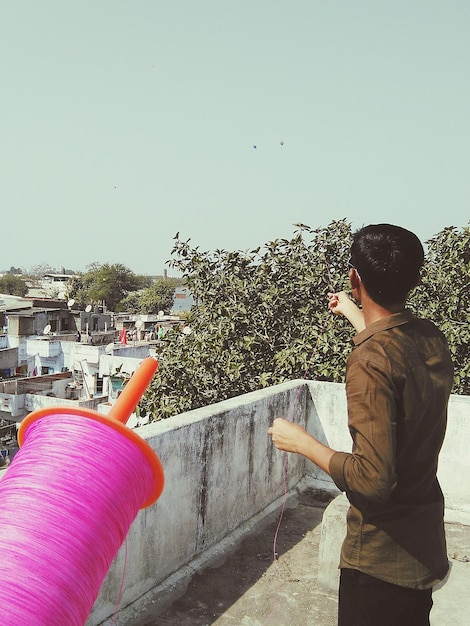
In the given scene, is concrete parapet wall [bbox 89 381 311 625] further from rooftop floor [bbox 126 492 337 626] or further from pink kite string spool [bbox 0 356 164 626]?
pink kite string spool [bbox 0 356 164 626]

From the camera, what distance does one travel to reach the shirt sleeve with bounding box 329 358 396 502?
1.65 meters

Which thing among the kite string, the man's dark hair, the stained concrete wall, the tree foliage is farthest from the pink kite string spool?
the tree foliage

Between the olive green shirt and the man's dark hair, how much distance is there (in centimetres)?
9

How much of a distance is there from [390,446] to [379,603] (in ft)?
1.95

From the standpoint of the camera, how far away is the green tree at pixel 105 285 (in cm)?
8569

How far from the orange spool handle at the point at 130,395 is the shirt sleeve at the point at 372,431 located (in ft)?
2.28

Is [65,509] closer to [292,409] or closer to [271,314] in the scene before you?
[292,409]

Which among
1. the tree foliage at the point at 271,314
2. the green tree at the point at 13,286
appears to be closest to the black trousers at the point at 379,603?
the tree foliage at the point at 271,314

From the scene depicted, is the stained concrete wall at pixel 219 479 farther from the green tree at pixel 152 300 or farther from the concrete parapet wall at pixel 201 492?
the green tree at pixel 152 300

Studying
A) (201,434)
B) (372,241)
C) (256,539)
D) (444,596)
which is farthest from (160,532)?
(372,241)

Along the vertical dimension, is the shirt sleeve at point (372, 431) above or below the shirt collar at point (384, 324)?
below

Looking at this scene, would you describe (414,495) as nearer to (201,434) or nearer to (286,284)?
(201,434)

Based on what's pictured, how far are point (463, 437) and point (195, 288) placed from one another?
186 inches

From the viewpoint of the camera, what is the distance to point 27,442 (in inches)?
76.9
